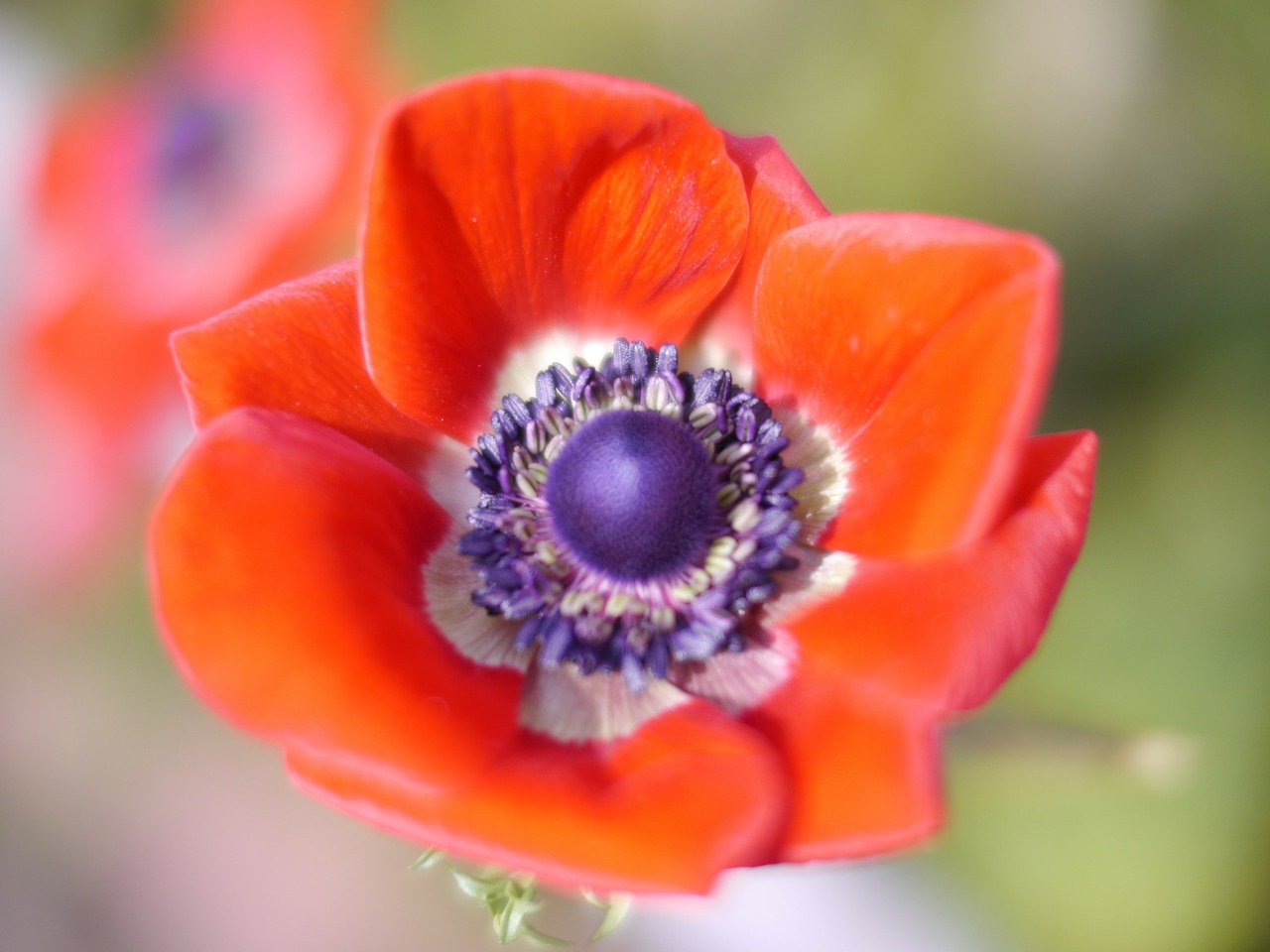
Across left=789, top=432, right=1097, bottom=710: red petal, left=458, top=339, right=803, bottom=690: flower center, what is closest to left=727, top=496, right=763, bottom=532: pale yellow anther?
left=458, top=339, right=803, bottom=690: flower center

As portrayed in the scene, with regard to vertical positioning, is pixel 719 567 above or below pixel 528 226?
below

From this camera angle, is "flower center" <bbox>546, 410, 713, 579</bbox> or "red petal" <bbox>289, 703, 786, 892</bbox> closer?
"red petal" <bbox>289, 703, 786, 892</bbox>

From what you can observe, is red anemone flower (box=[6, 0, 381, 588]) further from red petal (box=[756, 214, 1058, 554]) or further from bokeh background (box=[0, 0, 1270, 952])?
red petal (box=[756, 214, 1058, 554])

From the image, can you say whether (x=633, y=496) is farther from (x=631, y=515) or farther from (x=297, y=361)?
(x=297, y=361)

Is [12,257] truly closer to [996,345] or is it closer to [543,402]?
[543,402]

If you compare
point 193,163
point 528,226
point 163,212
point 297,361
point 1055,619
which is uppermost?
point 528,226

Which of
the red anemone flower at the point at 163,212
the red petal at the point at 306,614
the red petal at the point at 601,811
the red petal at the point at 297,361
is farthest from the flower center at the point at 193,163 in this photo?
the red petal at the point at 601,811

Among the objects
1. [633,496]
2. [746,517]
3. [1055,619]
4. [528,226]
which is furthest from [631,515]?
[1055,619]
